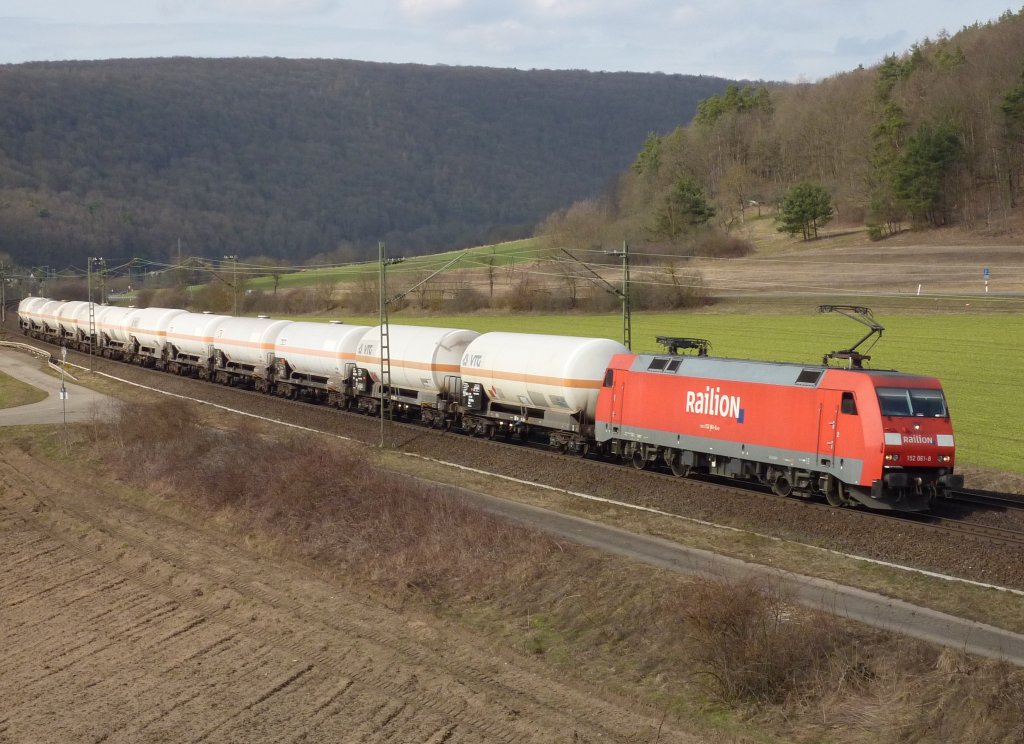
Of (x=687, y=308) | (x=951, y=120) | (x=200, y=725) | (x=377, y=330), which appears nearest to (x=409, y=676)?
(x=200, y=725)

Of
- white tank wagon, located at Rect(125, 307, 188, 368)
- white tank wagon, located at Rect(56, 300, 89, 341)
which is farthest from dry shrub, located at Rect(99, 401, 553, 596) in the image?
white tank wagon, located at Rect(56, 300, 89, 341)

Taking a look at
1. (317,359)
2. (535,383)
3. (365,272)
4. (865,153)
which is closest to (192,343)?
(317,359)

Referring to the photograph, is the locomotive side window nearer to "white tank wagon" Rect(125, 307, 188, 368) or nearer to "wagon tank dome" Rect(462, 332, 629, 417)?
"wagon tank dome" Rect(462, 332, 629, 417)

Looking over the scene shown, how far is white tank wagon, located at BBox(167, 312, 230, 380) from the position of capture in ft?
194

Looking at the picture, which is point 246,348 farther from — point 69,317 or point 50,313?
point 50,313

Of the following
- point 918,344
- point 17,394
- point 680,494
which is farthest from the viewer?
point 17,394

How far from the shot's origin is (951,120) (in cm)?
9881

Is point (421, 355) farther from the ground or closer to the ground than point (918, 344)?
farther from the ground

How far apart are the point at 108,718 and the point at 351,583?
6.44 m

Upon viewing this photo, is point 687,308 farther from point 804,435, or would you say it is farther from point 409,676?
point 409,676

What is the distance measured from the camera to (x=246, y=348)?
5456cm

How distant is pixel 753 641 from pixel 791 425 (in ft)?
39.2

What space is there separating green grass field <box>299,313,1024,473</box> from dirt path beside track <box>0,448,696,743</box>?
2116cm

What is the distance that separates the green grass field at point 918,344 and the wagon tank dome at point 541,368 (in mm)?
12120
